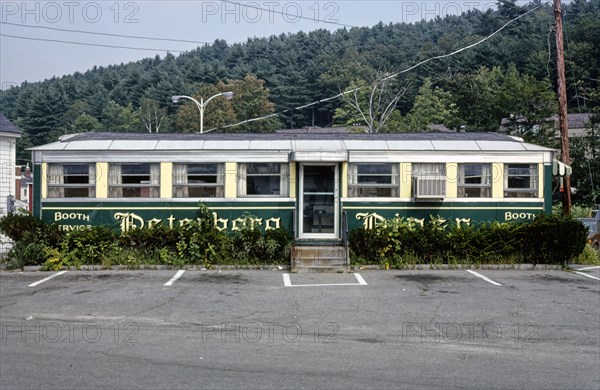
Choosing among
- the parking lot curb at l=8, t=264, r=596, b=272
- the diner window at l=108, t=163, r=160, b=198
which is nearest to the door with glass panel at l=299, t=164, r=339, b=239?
the parking lot curb at l=8, t=264, r=596, b=272

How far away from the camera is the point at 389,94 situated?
69.9 m

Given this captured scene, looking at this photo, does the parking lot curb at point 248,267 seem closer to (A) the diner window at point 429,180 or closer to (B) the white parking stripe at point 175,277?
(B) the white parking stripe at point 175,277

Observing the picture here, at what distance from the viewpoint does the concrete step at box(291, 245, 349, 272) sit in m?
15.5

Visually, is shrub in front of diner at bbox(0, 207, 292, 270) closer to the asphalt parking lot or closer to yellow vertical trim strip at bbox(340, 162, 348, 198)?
the asphalt parking lot

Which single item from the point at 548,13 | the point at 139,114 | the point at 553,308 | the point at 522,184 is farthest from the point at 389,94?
the point at 553,308

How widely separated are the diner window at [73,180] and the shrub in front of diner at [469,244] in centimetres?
725

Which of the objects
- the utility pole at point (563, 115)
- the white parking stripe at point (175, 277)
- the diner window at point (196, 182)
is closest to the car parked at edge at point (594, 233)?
the utility pole at point (563, 115)

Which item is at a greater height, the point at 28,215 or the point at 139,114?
the point at 139,114

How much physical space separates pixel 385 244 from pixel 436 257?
54.6 inches

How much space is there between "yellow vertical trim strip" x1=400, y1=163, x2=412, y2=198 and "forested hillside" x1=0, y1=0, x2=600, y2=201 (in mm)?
25350

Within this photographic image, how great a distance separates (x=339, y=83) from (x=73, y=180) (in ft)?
220

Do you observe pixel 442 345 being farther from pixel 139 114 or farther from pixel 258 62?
pixel 258 62

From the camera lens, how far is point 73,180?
17141 mm

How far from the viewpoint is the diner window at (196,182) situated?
1720 centimetres
